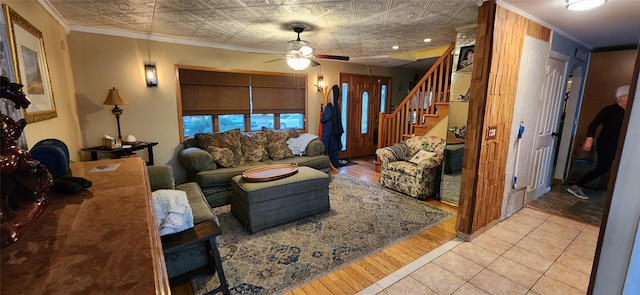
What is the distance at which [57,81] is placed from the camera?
2.54m

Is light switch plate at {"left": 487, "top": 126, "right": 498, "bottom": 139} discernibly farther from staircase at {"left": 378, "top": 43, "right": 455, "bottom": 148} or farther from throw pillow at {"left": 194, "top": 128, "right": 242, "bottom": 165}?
throw pillow at {"left": 194, "top": 128, "right": 242, "bottom": 165}

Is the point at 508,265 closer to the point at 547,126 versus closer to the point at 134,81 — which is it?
the point at 547,126

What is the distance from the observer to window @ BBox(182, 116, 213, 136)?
4.18 meters

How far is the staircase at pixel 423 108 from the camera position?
3.86 m

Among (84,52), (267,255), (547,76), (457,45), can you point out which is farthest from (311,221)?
(84,52)

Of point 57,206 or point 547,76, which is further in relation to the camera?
point 547,76

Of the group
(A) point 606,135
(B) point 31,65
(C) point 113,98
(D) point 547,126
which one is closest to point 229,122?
(C) point 113,98

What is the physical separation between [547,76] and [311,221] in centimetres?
328

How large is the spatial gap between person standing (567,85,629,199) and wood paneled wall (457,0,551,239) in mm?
1830

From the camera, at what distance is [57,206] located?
2.65ft

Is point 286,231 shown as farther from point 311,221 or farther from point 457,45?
point 457,45

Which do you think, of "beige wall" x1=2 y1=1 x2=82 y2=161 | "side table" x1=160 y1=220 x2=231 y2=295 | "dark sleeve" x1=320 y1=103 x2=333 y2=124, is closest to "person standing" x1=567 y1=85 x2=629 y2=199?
"dark sleeve" x1=320 y1=103 x2=333 y2=124

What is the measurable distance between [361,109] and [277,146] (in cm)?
274

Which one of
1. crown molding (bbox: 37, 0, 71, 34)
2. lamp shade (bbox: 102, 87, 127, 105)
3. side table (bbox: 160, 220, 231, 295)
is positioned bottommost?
side table (bbox: 160, 220, 231, 295)
